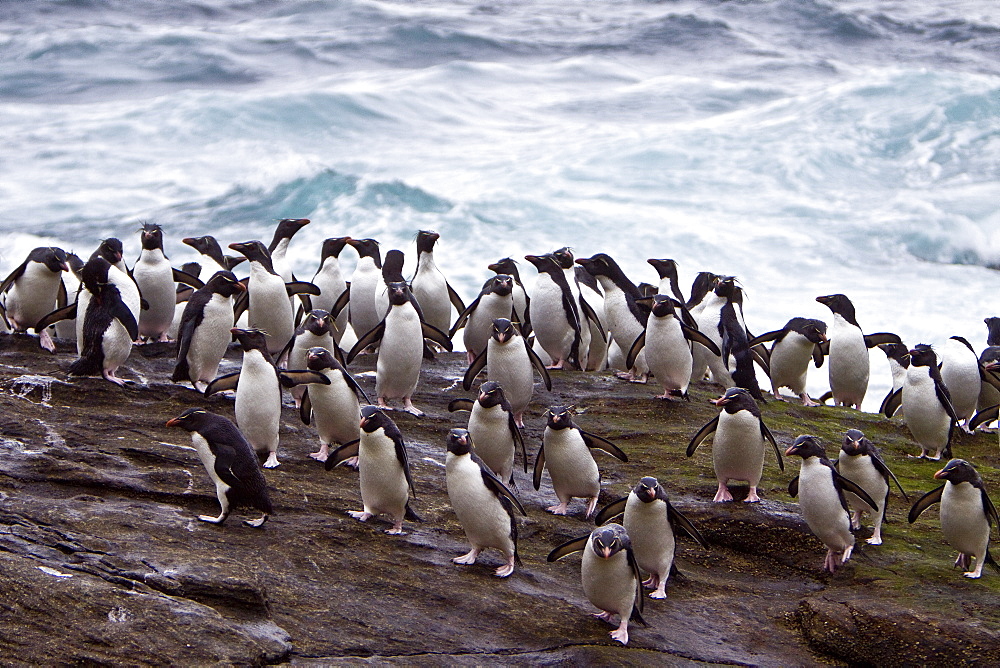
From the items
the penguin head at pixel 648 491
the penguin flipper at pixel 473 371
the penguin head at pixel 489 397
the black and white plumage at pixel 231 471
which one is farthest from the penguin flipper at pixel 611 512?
the penguin flipper at pixel 473 371

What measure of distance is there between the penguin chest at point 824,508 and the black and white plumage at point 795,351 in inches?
127

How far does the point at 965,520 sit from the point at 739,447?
1257 mm

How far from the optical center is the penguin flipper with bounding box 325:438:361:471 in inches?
247

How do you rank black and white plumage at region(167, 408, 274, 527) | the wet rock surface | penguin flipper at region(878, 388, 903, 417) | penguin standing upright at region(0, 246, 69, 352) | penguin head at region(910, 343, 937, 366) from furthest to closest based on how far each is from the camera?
penguin flipper at region(878, 388, 903, 417) → penguin standing upright at region(0, 246, 69, 352) → penguin head at region(910, 343, 937, 366) → black and white plumage at region(167, 408, 274, 527) → the wet rock surface

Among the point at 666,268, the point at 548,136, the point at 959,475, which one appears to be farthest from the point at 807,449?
the point at 548,136

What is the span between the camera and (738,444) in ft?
21.3

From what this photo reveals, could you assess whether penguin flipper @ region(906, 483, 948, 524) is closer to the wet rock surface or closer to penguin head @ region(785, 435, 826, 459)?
the wet rock surface

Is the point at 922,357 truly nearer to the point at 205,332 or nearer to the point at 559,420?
the point at 559,420

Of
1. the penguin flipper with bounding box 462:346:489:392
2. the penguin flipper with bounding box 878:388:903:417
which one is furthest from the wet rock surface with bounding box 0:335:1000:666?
the penguin flipper with bounding box 878:388:903:417

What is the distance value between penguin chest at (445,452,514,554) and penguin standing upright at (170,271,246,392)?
8.51 ft

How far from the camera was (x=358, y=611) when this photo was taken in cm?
477

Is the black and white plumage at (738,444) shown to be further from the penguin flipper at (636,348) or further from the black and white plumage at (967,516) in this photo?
the penguin flipper at (636,348)

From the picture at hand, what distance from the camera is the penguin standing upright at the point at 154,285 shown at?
341 inches

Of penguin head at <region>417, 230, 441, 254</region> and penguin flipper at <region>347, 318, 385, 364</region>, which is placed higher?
penguin head at <region>417, 230, 441, 254</region>
